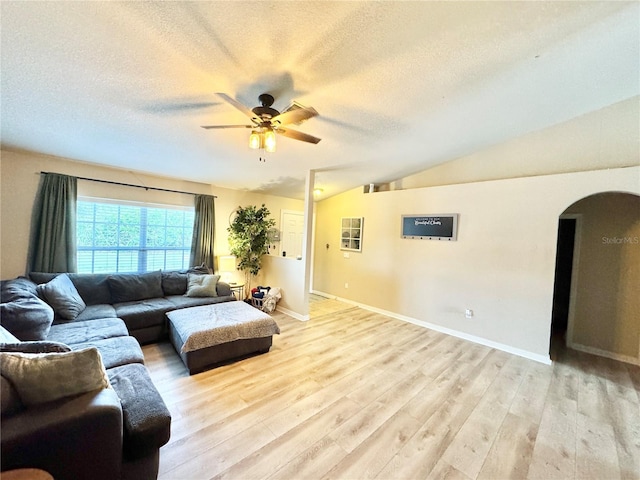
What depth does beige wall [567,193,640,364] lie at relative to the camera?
3.34 meters

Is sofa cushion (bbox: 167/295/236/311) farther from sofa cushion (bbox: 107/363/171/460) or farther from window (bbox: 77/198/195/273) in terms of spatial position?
sofa cushion (bbox: 107/363/171/460)

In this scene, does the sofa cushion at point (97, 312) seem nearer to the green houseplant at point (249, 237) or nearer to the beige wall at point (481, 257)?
the green houseplant at point (249, 237)

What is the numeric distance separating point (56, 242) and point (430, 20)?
16.3 feet

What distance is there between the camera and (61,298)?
286 cm

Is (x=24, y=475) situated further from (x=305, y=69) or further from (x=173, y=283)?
(x=173, y=283)

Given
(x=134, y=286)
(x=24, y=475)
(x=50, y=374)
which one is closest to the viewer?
(x=24, y=475)

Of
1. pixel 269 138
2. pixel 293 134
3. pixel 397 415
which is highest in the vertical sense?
pixel 293 134

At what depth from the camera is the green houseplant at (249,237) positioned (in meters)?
4.97

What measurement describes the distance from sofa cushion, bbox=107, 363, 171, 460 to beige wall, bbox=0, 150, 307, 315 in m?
2.93

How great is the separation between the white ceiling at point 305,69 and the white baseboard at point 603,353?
3.23 metres

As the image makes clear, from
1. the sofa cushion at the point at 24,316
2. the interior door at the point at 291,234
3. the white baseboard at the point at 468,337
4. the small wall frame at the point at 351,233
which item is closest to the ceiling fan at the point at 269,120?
the sofa cushion at the point at 24,316

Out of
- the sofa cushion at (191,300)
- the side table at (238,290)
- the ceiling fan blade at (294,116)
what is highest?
the ceiling fan blade at (294,116)

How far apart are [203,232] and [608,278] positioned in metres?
6.38

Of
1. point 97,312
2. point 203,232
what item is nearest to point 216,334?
point 97,312
